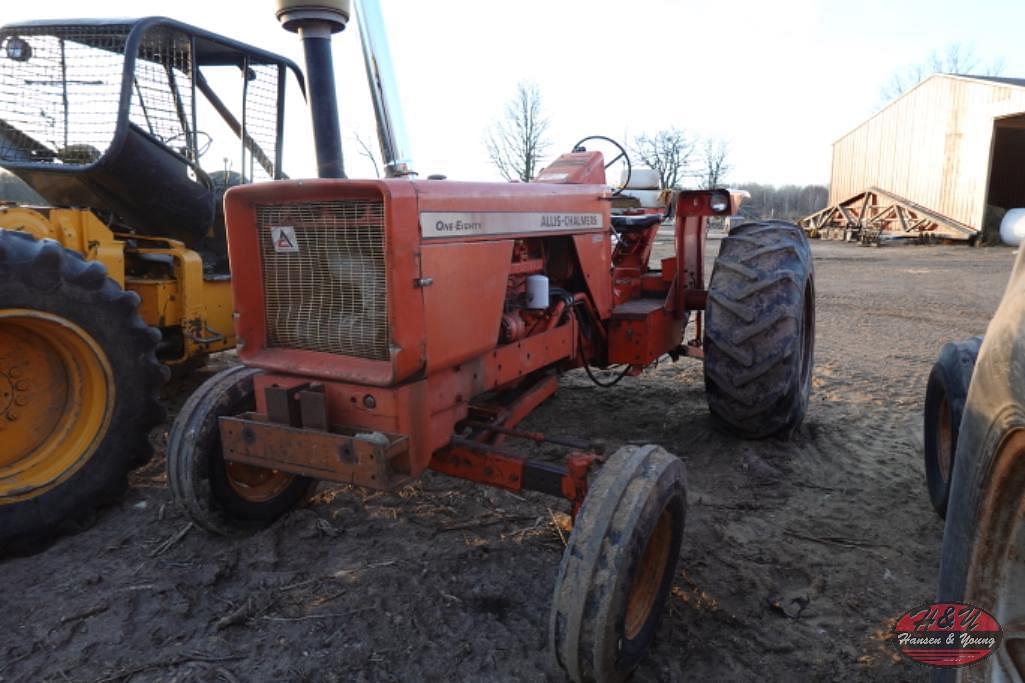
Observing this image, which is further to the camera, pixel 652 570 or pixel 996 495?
pixel 652 570

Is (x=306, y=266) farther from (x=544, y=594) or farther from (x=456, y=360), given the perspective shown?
(x=544, y=594)

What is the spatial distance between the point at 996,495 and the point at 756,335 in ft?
7.27

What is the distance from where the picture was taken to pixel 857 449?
4152 mm

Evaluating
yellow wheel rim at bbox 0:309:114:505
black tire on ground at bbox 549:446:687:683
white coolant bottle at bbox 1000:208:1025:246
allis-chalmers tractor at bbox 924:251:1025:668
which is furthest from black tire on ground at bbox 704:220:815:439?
white coolant bottle at bbox 1000:208:1025:246

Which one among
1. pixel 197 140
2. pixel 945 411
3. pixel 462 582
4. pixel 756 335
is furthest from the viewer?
pixel 197 140

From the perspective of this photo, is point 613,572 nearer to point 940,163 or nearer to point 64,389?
point 64,389

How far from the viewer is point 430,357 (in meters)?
2.48

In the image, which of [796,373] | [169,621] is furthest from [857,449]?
[169,621]

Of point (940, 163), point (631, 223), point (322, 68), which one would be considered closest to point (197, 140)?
point (322, 68)

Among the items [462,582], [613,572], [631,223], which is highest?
[631,223]

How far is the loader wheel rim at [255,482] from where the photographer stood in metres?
3.09

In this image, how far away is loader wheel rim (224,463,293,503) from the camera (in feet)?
10.1

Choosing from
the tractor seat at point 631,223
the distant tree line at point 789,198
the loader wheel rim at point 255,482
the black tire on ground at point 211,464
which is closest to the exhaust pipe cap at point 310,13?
the black tire on ground at point 211,464

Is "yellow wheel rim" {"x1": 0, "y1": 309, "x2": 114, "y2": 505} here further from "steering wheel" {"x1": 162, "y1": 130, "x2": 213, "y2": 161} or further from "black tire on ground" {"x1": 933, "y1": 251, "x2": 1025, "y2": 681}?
"black tire on ground" {"x1": 933, "y1": 251, "x2": 1025, "y2": 681}
